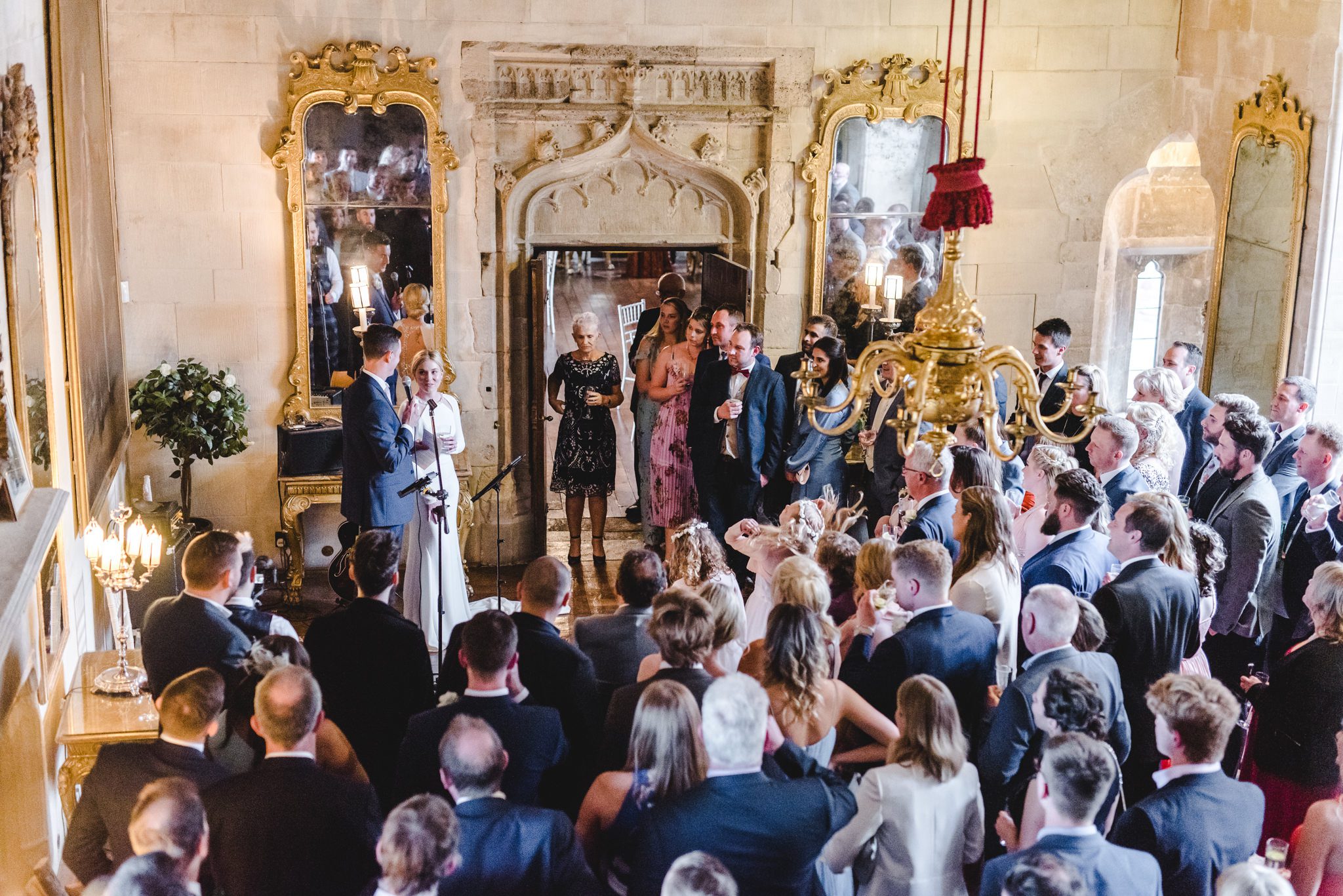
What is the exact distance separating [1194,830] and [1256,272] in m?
5.58

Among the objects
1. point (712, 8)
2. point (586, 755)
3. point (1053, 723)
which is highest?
point (712, 8)

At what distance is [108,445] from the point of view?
281 inches

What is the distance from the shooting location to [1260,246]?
8.05 m

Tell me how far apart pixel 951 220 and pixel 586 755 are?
77.8 inches

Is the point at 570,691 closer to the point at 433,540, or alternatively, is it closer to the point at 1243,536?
the point at 433,540

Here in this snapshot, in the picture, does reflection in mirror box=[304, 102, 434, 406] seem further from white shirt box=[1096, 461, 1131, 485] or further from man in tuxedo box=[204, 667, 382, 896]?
man in tuxedo box=[204, 667, 382, 896]

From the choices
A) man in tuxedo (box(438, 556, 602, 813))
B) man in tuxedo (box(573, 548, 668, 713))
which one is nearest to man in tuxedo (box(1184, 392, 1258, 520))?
man in tuxedo (box(573, 548, 668, 713))

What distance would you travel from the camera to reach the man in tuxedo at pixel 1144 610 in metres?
4.78

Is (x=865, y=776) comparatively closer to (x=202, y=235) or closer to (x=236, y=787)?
(x=236, y=787)

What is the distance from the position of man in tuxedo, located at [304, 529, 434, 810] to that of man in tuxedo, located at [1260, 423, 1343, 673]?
392 centimetres

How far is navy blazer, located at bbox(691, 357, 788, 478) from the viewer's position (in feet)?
25.5

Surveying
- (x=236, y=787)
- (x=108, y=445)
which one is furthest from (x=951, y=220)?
(x=108, y=445)

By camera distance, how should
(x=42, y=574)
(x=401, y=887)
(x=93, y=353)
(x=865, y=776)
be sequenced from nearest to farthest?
1. (x=401, y=887)
2. (x=865, y=776)
3. (x=42, y=574)
4. (x=93, y=353)

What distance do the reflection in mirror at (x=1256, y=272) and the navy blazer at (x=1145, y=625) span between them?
143 inches
